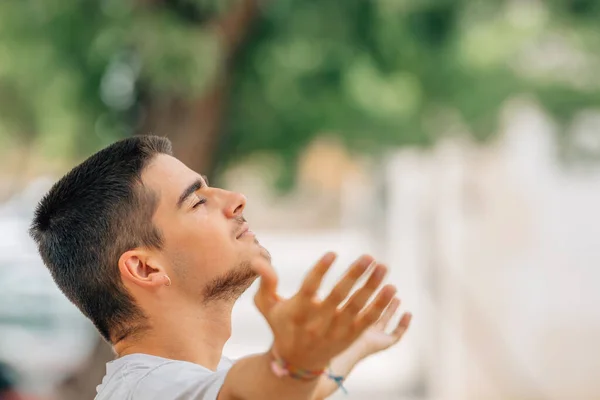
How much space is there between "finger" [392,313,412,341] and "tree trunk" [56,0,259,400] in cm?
208

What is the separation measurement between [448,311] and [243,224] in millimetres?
5887

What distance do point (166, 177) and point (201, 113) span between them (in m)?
2.21

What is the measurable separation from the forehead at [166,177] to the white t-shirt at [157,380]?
164 millimetres

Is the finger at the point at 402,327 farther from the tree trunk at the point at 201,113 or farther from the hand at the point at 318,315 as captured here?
the tree trunk at the point at 201,113

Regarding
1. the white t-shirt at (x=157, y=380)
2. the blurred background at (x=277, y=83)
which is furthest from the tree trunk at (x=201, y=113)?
the white t-shirt at (x=157, y=380)

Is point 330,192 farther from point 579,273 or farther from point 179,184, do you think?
point 179,184

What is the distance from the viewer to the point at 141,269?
3.05ft

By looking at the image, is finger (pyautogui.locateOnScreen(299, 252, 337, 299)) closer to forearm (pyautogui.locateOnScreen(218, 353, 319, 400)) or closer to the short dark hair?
forearm (pyautogui.locateOnScreen(218, 353, 319, 400))

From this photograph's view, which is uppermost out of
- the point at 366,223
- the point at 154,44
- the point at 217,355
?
the point at 366,223

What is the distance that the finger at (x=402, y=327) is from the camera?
970mm

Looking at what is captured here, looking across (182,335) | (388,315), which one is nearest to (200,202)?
(182,335)

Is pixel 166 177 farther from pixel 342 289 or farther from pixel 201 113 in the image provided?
pixel 201 113

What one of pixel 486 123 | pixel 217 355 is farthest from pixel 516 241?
pixel 217 355

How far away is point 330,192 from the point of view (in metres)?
7.88
